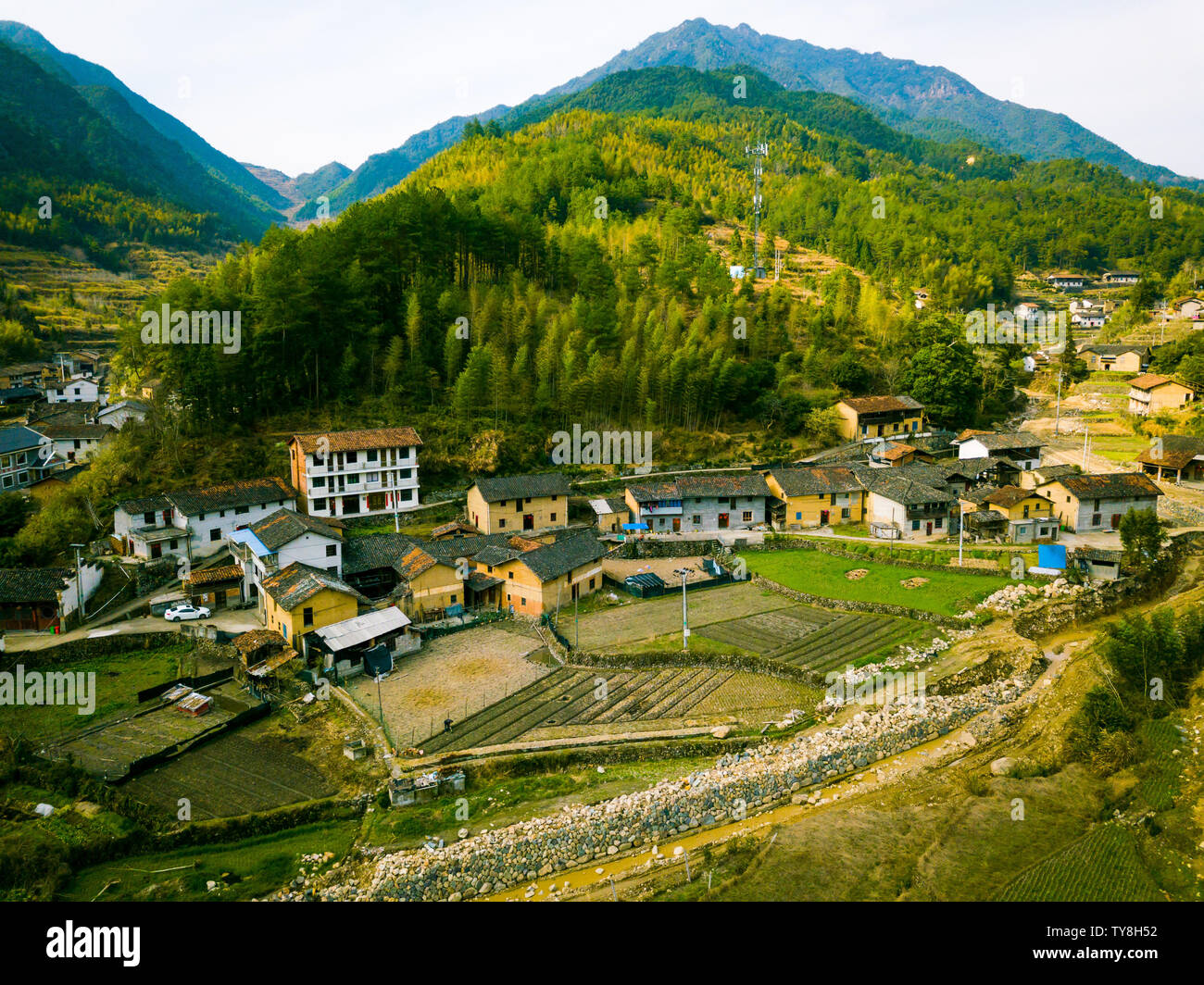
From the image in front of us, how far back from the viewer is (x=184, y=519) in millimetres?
26969

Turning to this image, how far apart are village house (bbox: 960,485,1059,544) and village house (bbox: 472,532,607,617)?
15.8 m

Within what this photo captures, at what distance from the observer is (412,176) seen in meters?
74.8

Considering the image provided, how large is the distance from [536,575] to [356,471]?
10653mm

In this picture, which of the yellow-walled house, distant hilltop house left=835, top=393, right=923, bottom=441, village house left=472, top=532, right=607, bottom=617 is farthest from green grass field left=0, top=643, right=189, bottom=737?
distant hilltop house left=835, top=393, right=923, bottom=441

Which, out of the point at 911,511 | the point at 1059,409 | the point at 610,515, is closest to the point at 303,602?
the point at 610,515

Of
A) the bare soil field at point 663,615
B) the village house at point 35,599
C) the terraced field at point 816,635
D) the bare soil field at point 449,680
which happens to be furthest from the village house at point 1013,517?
the village house at point 35,599

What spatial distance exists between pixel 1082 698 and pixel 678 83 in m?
152

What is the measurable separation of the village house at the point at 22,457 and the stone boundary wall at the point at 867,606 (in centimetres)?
3276

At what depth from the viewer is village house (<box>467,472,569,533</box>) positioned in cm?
3100

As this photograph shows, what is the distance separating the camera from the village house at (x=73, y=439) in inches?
1420

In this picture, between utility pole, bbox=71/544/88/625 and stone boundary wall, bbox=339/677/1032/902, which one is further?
utility pole, bbox=71/544/88/625

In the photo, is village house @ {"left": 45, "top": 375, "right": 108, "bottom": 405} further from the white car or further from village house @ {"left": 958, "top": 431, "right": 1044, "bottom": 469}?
village house @ {"left": 958, "top": 431, "right": 1044, "bottom": 469}

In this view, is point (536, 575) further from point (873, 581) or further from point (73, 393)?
point (73, 393)
